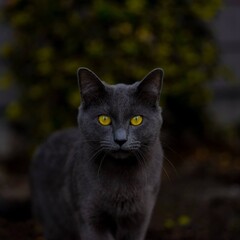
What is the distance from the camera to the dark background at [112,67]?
591cm

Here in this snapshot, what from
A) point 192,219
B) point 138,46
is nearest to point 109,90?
point 192,219

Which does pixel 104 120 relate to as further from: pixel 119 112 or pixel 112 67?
pixel 112 67

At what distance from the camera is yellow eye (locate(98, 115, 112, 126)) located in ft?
12.3

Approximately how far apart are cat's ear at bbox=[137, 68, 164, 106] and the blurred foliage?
7.05 feet

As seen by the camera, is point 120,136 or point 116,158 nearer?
point 120,136

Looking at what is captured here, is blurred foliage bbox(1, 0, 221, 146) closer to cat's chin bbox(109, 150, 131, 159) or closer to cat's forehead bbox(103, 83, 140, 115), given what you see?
cat's forehead bbox(103, 83, 140, 115)

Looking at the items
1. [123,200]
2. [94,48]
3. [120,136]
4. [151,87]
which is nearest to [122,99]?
[151,87]

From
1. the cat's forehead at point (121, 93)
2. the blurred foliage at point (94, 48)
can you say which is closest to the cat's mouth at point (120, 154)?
the cat's forehead at point (121, 93)

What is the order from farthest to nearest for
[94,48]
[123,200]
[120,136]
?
[94,48] < [123,200] < [120,136]

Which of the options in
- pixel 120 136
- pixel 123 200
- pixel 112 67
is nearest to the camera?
pixel 120 136

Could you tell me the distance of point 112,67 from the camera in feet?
19.9

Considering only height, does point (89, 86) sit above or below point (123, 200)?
above

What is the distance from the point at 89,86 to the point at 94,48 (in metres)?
2.18

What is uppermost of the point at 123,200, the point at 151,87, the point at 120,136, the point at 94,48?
the point at 94,48
